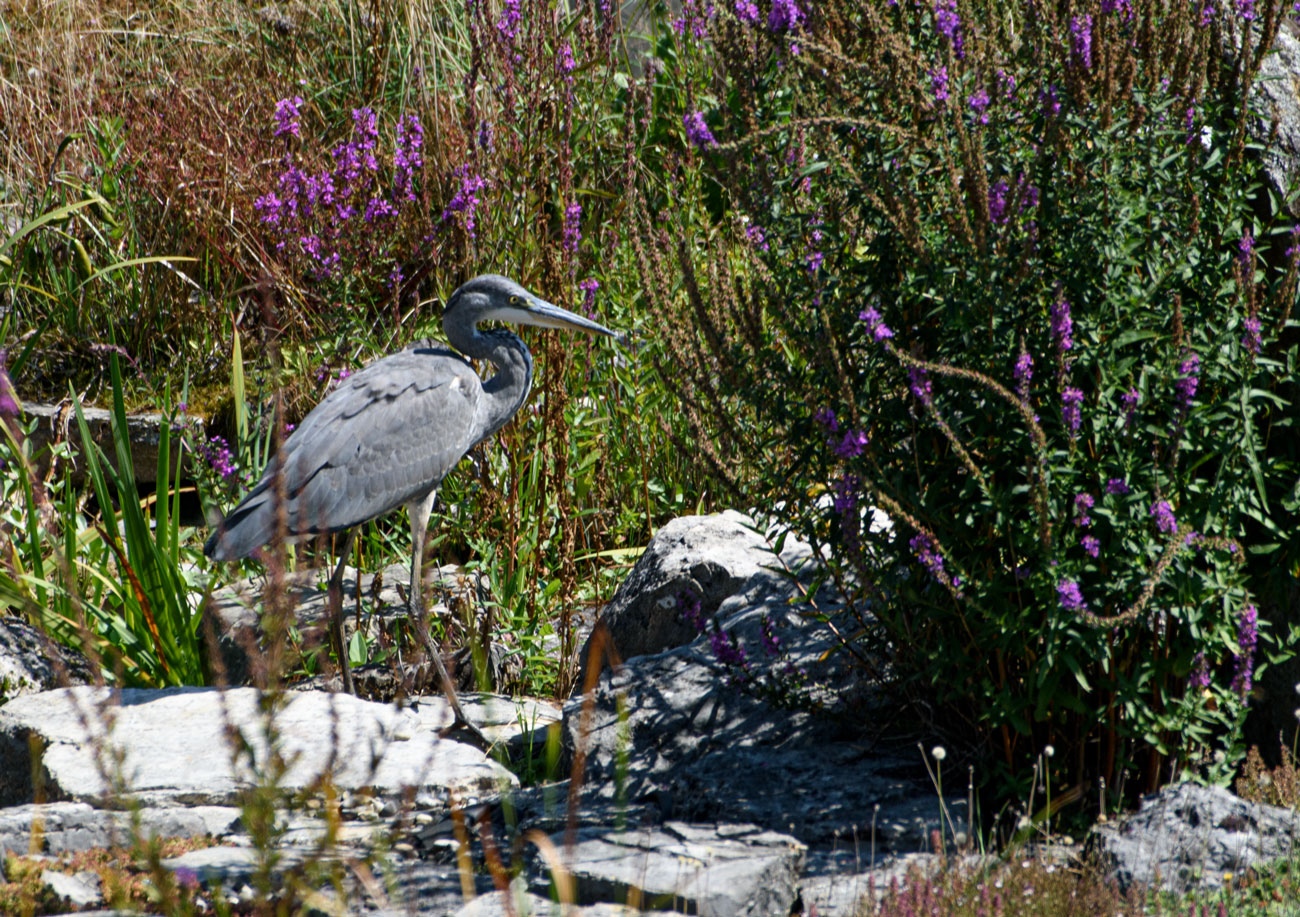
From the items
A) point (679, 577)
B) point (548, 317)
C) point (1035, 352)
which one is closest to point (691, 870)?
point (1035, 352)

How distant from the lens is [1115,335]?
260cm

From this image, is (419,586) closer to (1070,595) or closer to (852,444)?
(852,444)

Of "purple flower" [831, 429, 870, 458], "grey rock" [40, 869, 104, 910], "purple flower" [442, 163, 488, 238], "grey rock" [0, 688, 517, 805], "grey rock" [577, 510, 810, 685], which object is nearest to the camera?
"grey rock" [40, 869, 104, 910]

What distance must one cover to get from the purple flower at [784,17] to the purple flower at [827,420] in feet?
3.26

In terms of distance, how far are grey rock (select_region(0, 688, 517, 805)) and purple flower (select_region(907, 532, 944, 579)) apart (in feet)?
4.87

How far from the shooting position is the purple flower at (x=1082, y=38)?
2604 millimetres

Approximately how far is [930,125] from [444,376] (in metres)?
2.32

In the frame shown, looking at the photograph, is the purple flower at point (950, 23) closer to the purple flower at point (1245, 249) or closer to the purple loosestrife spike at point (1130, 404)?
the purple flower at point (1245, 249)

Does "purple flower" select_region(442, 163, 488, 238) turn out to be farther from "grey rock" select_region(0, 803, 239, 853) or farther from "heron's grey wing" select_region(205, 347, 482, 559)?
"grey rock" select_region(0, 803, 239, 853)

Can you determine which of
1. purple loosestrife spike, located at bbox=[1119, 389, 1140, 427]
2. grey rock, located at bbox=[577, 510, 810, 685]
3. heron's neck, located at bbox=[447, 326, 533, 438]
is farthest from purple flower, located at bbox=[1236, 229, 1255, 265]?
heron's neck, located at bbox=[447, 326, 533, 438]

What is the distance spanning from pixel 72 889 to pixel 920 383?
2.22 meters

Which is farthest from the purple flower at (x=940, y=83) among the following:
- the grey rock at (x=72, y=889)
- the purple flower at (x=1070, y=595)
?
the grey rock at (x=72, y=889)

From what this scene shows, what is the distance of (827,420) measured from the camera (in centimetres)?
279

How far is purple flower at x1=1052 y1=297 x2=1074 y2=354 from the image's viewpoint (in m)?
2.45
